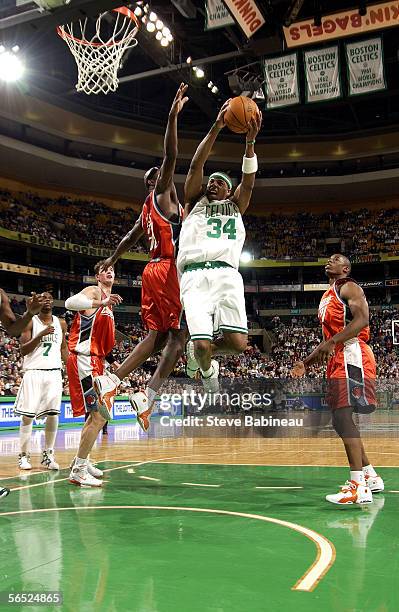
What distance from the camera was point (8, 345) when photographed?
914 inches

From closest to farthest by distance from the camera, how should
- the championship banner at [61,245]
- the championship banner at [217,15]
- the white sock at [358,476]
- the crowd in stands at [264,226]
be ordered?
the white sock at [358,476]
the championship banner at [217,15]
the championship banner at [61,245]
the crowd in stands at [264,226]

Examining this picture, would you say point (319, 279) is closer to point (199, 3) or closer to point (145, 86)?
point (145, 86)

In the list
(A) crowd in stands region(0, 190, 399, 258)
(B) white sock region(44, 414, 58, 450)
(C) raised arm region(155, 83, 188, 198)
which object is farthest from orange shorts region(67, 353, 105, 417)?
(A) crowd in stands region(0, 190, 399, 258)

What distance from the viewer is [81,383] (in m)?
7.48

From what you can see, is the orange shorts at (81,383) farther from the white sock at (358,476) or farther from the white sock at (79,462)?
the white sock at (358,476)

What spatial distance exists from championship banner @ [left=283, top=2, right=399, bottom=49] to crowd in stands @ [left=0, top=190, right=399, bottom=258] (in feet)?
64.0

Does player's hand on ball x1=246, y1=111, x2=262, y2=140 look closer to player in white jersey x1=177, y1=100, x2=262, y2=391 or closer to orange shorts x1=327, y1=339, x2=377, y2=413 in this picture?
player in white jersey x1=177, y1=100, x2=262, y2=391

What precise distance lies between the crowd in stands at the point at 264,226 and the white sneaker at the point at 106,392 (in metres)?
26.1

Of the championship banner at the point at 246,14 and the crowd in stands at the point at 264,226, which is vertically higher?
the crowd in stands at the point at 264,226

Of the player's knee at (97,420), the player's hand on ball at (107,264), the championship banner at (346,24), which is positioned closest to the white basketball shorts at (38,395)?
the player's knee at (97,420)

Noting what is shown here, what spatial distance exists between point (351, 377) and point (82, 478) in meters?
3.08

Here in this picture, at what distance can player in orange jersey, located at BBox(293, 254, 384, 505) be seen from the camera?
17.5 feet

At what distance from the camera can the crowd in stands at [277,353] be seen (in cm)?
2273

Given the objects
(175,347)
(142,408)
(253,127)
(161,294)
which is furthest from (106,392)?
(253,127)
